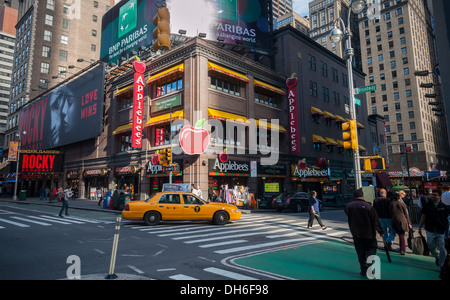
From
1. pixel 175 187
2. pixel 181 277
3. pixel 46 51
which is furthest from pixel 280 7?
pixel 181 277

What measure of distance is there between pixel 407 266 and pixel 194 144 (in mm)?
18385

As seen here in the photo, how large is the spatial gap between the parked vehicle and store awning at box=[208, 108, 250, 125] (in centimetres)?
808

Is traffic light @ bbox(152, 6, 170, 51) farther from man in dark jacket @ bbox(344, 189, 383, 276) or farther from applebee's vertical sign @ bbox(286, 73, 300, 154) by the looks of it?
applebee's vertical sign @ bbox(286, 73, 300, 154)

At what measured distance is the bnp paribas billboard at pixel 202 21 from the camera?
1149 inches

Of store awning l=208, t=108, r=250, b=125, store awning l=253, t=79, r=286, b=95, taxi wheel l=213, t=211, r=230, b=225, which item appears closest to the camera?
taxi wheel l=213, t=211, r=230, b=225

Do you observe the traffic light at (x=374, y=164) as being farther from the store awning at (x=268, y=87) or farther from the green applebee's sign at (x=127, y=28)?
the green applebee's sign at (x=127, y=28)

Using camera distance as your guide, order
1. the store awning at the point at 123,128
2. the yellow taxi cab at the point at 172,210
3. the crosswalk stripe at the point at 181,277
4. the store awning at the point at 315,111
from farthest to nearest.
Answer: the store awning at the point at 315,111
the store awning at the point at 123,128
the yellow taxi cab at the point at 172,210
the crosswalk stripe at the point at 181,277

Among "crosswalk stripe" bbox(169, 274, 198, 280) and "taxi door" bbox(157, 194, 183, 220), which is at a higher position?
"taxi door" bbox(157, 194, 183, 220)

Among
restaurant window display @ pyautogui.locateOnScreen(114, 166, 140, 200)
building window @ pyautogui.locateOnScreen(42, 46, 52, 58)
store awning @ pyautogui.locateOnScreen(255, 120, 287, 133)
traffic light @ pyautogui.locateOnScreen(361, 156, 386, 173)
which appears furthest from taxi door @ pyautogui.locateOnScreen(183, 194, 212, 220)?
building window @ pyautogui.locateOnScreen(42, 46, 52, 58)

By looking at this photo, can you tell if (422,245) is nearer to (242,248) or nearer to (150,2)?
(242,248)

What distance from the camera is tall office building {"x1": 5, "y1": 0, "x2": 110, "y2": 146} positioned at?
56.0 metres

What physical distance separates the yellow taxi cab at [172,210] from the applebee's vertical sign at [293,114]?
1961 cm

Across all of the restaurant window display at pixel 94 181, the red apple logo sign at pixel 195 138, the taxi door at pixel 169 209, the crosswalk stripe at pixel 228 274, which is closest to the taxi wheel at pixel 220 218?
the taxi door at pixel 169 209

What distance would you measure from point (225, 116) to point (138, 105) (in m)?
8.55
